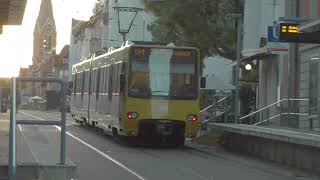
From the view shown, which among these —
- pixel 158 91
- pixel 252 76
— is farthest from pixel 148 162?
pixel 252 76

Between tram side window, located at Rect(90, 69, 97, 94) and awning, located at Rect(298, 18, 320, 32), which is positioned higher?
awning, located at Rect(298, 18, 320, 32)

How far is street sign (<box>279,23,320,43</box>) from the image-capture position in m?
22.0

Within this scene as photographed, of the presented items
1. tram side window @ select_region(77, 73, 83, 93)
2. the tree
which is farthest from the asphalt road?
the tree

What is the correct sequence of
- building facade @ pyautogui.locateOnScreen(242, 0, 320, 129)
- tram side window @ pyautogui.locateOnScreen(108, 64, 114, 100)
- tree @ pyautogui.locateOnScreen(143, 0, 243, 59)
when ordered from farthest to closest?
tree @ pyautogui.locateOnScreen(143, 0, 243, 59), tram side window @ pyautogui.locateOnScreen(108, 64, 114, 100), building facade @ pyautogui.locateOnScreen(242, 0, 320, 129)

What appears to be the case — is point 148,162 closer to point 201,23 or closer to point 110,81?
point 110,81

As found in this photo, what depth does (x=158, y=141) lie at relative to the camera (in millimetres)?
25172

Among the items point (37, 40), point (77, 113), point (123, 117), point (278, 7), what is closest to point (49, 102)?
point (123, 117)

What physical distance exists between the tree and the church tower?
115 m

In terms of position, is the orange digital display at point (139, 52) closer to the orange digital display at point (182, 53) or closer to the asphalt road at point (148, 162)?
the orange digital display at point (182, 53)

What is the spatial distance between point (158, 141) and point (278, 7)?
15513 millimetres

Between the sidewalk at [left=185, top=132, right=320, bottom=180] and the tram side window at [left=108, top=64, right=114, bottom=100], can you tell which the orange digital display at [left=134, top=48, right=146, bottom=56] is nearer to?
the tram side window at [left=108, top=64, right=114, bottom=100]

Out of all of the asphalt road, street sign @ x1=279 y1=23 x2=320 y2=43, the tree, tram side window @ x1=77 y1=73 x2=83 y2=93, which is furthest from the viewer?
tram side window @ x1=77 y1=73 x2=83 y2=93

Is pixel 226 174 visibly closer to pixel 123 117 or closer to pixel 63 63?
pixel 123 117

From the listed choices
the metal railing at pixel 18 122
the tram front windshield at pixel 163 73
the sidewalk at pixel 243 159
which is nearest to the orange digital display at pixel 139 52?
the tram front windshield at pixel 163 73
